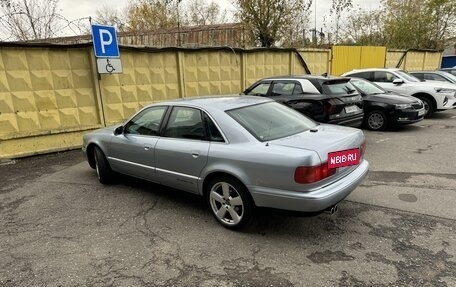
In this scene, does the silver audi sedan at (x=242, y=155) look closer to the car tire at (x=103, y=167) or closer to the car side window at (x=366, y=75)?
the car tire at (x=103, y=167)

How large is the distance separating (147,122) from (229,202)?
179cm

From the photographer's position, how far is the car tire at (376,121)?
8.68 m

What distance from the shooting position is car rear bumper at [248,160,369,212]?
3.09 metres

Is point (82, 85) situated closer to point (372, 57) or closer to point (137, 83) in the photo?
point (137, 83)

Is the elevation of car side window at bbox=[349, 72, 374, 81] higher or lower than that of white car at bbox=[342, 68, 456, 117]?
higher

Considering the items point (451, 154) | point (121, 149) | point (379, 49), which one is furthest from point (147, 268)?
point (379, 49)

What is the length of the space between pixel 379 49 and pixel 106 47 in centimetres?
1444

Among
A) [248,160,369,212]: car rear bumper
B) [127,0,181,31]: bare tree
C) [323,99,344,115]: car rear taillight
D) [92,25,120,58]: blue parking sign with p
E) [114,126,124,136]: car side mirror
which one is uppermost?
[127,0,181,31]: bare tree

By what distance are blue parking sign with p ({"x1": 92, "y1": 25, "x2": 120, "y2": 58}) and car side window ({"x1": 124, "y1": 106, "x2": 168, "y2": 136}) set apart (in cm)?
323

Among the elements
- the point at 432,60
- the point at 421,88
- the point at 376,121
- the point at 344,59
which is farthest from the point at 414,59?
the point at 376,121

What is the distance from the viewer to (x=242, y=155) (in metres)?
3.39

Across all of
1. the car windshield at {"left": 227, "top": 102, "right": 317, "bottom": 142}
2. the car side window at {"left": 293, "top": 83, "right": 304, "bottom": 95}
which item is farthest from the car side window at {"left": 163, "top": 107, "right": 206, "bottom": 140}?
the car side window at {"left": 293, "top": 83, "right": 304, "bottom": 95}

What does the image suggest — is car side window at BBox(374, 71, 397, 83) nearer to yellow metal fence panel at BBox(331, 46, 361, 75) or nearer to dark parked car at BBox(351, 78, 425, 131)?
dark parked car at BBox(351, 78, 425, 131)

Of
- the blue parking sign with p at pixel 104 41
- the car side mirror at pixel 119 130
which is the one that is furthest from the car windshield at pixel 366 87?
the car side mirror at pixel 119 130
